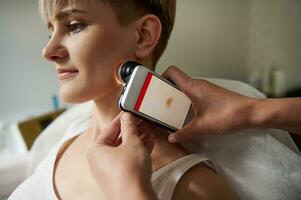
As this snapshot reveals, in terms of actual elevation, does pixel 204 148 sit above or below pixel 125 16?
below

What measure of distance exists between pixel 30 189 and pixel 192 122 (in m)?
0.47

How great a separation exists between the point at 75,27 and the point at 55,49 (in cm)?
6

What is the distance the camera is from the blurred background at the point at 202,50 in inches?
56.0

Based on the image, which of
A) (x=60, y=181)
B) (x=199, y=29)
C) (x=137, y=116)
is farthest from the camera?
(x=199, y=29)

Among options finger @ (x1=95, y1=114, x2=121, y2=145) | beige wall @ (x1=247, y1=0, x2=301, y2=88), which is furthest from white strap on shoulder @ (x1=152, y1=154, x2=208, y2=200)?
beige wall @ (x1=247, y1=0, x2=301, y2=88)

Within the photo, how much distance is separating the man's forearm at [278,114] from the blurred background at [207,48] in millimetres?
805

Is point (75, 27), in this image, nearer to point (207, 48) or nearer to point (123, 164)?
point (123, 164)

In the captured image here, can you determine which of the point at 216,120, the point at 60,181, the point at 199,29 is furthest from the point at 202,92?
the point at 199,29

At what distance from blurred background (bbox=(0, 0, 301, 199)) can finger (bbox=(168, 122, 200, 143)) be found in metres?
0.75

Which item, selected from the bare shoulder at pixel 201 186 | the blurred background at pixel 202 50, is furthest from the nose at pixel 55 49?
the blurred background at pixel 202 50

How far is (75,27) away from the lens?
26.3 inches

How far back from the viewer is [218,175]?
2.27 feet

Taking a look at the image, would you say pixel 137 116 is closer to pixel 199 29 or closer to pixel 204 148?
pixel 204 148

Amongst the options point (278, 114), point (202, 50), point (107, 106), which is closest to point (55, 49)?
point (107, 106)
